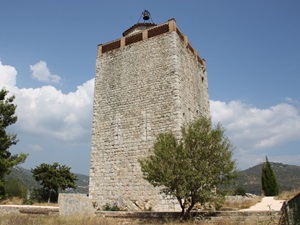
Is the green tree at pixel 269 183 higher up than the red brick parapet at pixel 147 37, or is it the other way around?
the red brick parapet at pixel 147 37

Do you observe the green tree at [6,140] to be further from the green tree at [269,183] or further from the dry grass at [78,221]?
the green tree at [269,183]

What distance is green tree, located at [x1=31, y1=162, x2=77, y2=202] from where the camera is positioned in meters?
24.4

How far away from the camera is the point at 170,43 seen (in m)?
17.0

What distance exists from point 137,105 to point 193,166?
22.7 feet

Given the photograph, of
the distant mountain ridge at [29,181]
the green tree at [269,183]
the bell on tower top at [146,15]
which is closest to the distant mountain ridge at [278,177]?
the green tree at [269,183]

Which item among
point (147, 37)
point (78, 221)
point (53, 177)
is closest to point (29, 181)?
point (53, 177)

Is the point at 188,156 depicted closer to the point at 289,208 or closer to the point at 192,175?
the point at 192,175

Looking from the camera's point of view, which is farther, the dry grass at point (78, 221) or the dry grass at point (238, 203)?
the dry grass at point (238, 203)

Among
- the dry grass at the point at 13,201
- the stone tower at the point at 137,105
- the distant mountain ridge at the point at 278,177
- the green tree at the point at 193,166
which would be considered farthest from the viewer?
the distant mountain ridge at the point at 278,177

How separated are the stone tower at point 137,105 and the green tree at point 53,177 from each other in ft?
29.2

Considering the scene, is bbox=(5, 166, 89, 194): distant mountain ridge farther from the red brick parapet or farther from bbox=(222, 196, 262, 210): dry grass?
the red brick parapet

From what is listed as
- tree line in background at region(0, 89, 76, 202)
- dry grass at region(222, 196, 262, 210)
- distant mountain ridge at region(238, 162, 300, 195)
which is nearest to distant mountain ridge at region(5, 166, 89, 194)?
tree line in background at region(0, 89, 76, 202)

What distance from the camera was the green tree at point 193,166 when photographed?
35.4 feet

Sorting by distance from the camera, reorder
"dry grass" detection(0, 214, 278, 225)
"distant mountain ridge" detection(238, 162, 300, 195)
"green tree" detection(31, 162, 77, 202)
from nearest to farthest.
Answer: "dry grass" detection(0, 214, 278, 225)
"green tree" detection(31, 162, 77, 202)
"distant mountain ridge" detection(238, 162, 300, 195)
